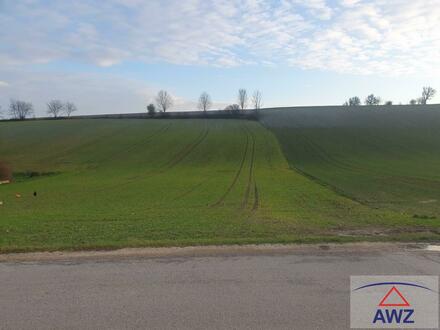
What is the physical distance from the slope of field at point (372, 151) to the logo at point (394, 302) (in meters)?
6.88

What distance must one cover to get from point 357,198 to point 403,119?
70087 mm

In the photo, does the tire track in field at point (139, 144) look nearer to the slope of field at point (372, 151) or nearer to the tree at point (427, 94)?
the slope of field at point (372, 151)

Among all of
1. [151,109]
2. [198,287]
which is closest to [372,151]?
[198,287]

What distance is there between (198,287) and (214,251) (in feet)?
5.88

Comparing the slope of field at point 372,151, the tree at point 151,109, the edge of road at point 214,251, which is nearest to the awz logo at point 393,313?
the edge of road at point 214,251

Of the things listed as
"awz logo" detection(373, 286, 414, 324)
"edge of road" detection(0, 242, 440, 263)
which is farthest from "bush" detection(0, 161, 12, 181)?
"awz logo" detection(373, 286, 414, 324)

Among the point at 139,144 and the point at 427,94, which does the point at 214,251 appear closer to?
the point at 139,144

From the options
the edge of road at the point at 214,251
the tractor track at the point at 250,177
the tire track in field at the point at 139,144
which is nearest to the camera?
the edge of road at the point at 214,251

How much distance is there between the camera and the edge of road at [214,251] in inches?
254

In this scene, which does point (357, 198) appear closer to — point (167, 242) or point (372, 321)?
point (167, 242)

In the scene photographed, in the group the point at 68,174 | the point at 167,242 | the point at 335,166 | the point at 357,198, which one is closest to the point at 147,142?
the point at 68,174

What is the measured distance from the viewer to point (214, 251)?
6711 mm

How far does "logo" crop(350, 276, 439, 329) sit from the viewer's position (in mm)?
4008

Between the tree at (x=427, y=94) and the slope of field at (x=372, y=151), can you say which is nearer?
the slope of field at (x=372, y=151)
